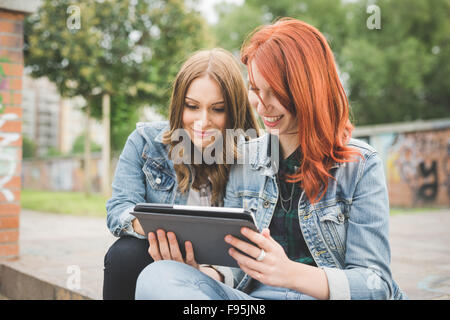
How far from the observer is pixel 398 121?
1989cm

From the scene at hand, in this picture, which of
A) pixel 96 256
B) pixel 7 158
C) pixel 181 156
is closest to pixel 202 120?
pixel 181 156

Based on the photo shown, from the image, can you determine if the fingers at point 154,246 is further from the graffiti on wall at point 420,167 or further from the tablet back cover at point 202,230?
the graffiti on wall at point 420,167

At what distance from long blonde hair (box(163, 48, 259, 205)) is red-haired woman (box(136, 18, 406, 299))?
1.00ft

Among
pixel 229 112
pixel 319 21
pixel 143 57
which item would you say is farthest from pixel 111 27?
pixel 319 21

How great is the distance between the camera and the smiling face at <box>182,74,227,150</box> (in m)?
1.99

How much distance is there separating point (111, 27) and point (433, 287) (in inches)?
379

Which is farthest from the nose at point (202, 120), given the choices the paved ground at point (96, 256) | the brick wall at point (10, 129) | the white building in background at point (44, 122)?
the white building in background at point (44, 122)

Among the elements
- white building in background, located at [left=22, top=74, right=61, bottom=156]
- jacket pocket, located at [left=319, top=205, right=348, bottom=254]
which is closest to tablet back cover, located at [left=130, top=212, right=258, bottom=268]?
jacket pocket, located at [left=319, top=205, right=348, bottom=254]

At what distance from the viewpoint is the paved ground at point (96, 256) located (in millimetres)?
3008

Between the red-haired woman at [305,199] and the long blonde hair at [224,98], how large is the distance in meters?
0.31

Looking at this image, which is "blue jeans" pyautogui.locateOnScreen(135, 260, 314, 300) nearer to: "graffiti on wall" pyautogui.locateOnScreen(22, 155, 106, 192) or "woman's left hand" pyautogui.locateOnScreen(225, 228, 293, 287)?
"woman's left hand" pyautogui.locateOnScreen(225, 228, 293, 287)

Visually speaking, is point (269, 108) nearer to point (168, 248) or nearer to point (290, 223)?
point (290, 223)

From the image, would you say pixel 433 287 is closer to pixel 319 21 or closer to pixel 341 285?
pixel 341 285

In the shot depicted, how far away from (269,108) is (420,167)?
11.8 metres
